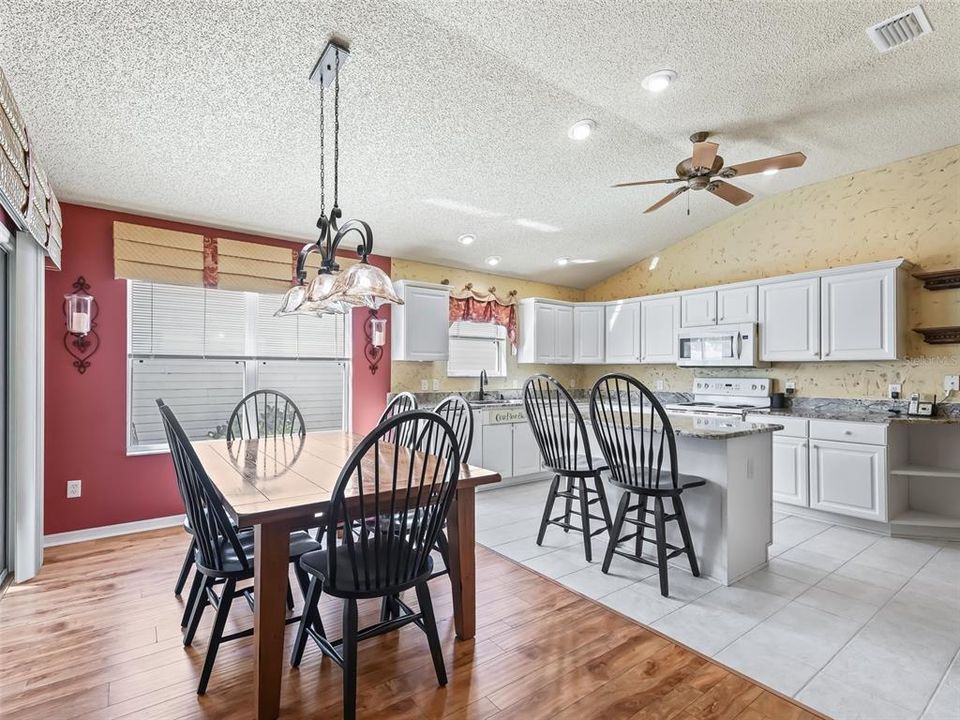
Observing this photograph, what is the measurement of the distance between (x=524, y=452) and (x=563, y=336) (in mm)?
1679

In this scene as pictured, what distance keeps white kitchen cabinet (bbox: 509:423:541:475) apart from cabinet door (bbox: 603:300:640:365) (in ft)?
5.34

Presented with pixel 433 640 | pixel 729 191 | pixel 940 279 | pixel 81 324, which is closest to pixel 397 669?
pixel 433 640

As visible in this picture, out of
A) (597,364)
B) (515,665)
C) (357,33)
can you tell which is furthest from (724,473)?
(597,364)

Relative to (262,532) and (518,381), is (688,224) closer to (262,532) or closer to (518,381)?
(518,381)

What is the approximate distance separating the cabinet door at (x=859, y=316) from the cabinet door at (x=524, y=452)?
9.08 ft

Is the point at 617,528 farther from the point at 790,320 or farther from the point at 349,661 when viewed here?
the point at 790,320

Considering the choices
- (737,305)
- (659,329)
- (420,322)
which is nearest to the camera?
(737,305)

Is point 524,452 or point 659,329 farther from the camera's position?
point 659,329

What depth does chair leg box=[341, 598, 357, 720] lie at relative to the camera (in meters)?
1.64

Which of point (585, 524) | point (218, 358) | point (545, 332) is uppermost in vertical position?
point (545, 332)

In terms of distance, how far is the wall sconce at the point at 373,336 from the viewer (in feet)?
16.1

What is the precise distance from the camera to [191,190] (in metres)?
3.56

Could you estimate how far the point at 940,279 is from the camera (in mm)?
3809

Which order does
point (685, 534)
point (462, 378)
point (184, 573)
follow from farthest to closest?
point (462, 378) < point (685, 534) < point (184, 573)
